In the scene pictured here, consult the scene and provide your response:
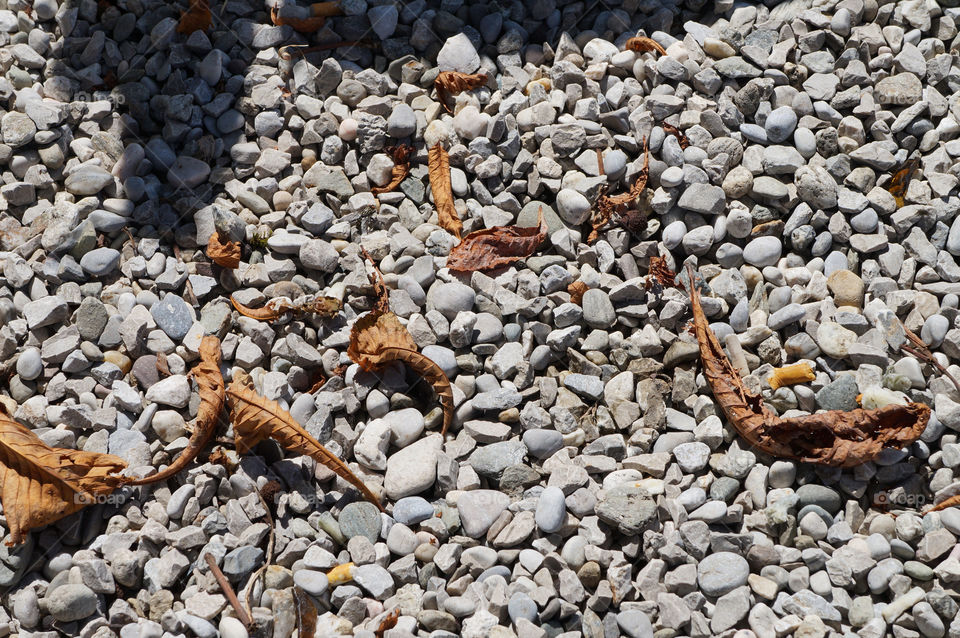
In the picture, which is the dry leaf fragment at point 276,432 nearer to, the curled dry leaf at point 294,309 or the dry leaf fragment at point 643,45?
the curled dry leaf at point 294,309

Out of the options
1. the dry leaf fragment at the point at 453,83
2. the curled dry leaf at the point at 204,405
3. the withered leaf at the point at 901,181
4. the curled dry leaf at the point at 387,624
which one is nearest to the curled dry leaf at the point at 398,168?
the dry leaf fragment at the point at 453,83

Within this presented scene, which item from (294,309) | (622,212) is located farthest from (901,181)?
(294,309)

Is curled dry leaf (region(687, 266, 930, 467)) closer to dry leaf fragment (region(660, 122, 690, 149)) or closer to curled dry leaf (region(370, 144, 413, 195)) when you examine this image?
dry leaf fragment (region(660, 122, 690, 149))

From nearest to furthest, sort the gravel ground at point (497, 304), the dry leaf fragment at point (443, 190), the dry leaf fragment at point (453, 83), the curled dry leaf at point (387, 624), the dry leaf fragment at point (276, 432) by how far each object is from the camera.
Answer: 1. the curled dry leaf at point (387, 624)
2. the gravel ground at point (497, 304)
3. the dry leaf fragment at point (276, 432)
4. the dry leaf fragment at point (443, 190)
5. the dry leaf fragment at point (453, 83)

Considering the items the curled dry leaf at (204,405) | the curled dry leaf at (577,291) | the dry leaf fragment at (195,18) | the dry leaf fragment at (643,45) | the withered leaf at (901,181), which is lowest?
the curled dry leaf at (204,405)

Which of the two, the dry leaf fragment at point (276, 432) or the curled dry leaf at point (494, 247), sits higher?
the curled dry leaf at point (494, 247)

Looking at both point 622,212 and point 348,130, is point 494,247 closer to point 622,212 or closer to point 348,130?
point 622,212
